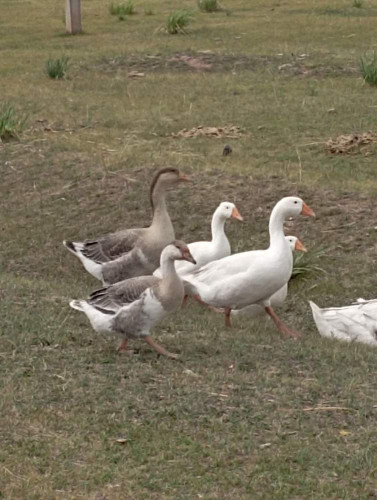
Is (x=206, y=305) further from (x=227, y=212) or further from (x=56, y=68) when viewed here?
(x=56, y=68)

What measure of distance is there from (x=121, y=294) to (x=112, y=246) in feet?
7.69

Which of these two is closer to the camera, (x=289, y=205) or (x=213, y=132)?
(x=289, y=205)

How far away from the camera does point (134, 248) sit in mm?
9742

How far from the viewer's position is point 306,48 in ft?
61.4

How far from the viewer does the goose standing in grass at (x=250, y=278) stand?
28.5 feet

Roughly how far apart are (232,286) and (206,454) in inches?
109

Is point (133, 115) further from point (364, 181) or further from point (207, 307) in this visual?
point (207, 307)

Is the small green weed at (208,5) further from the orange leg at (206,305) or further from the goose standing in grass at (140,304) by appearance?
the goose standing in grass at (140,304)

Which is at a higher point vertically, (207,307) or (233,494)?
(233,494)

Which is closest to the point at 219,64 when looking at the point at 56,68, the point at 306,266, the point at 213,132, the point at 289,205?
the point at 56,68

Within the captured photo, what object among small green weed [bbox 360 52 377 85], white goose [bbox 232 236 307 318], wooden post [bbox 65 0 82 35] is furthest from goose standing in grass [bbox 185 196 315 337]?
wooden post [bbox 65 0 82 35]

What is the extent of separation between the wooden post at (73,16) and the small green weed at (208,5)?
2911 mm

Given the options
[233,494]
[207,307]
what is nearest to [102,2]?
[207,307]

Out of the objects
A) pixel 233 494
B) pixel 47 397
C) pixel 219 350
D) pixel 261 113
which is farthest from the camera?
pixel 261 113
